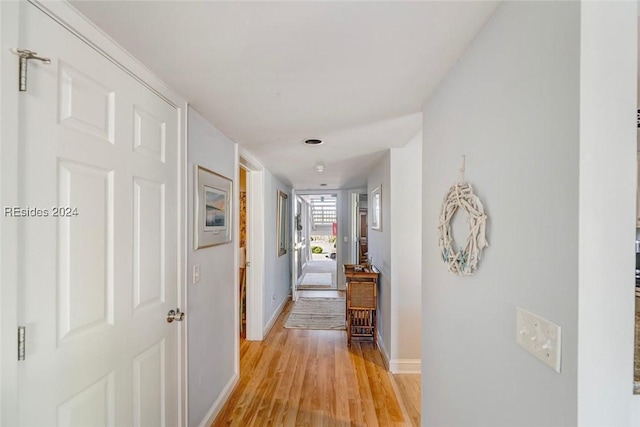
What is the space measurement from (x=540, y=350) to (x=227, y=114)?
78.3 inches

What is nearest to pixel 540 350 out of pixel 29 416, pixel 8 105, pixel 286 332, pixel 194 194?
pixel 29 416

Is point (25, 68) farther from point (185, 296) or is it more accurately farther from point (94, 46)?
point (185, 296)

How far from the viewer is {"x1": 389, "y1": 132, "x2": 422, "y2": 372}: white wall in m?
3.02

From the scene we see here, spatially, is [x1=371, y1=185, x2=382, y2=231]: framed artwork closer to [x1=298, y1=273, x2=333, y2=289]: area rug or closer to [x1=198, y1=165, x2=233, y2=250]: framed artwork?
[x1=198, y1=165, x2=233, y2=250]: framed artwork

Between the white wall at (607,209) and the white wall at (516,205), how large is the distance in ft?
0.06

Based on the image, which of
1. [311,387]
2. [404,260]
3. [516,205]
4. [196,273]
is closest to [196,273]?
[196,273]

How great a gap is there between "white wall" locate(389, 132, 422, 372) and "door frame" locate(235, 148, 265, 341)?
1.64 m

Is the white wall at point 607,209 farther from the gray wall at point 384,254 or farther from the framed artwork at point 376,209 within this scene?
the framed artwork at point 376,209

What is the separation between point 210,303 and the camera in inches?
89.6

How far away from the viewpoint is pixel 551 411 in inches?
30.5

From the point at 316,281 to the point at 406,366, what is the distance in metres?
4.51

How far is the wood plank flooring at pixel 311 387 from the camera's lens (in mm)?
2312

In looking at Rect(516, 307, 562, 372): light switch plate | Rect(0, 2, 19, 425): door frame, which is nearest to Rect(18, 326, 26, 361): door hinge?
Rect(0, 2, 19, 425): door frame

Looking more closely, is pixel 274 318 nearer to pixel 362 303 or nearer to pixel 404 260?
pixel 362 303
